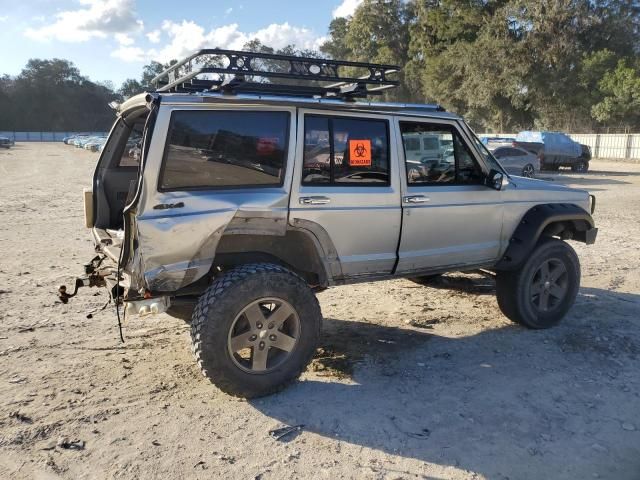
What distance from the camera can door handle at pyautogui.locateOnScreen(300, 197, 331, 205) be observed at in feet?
13.4

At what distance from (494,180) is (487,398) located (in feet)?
6.32

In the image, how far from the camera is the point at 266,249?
418 centimetres

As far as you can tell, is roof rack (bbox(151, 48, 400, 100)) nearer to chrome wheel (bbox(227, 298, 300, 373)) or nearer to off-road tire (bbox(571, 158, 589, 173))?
chrome wheel (bbox(227, 298, 300, 373))

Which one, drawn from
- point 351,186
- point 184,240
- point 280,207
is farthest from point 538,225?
point 184,240

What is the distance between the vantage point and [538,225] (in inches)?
203

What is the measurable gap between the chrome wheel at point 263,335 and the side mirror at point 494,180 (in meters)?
2.19

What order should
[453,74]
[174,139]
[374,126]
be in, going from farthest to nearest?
[453,74] → [374,126] → [174,139]

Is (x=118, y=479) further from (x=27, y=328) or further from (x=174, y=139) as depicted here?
(x=27, y=328)

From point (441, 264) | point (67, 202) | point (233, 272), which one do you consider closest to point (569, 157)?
point (67, 202)

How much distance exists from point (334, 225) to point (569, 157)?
85.9ft

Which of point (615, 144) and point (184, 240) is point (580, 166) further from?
point (184, 240)

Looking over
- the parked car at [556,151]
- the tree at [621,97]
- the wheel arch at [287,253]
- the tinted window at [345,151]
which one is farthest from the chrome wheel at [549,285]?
the tree at [621,97]

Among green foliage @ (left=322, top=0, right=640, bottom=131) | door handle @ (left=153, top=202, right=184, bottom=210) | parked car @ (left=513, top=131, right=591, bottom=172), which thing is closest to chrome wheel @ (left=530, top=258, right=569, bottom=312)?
door handle @ (left=153, top=202, right=184, bottom=210)

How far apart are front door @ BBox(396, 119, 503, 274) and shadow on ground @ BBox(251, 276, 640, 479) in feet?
2.70
